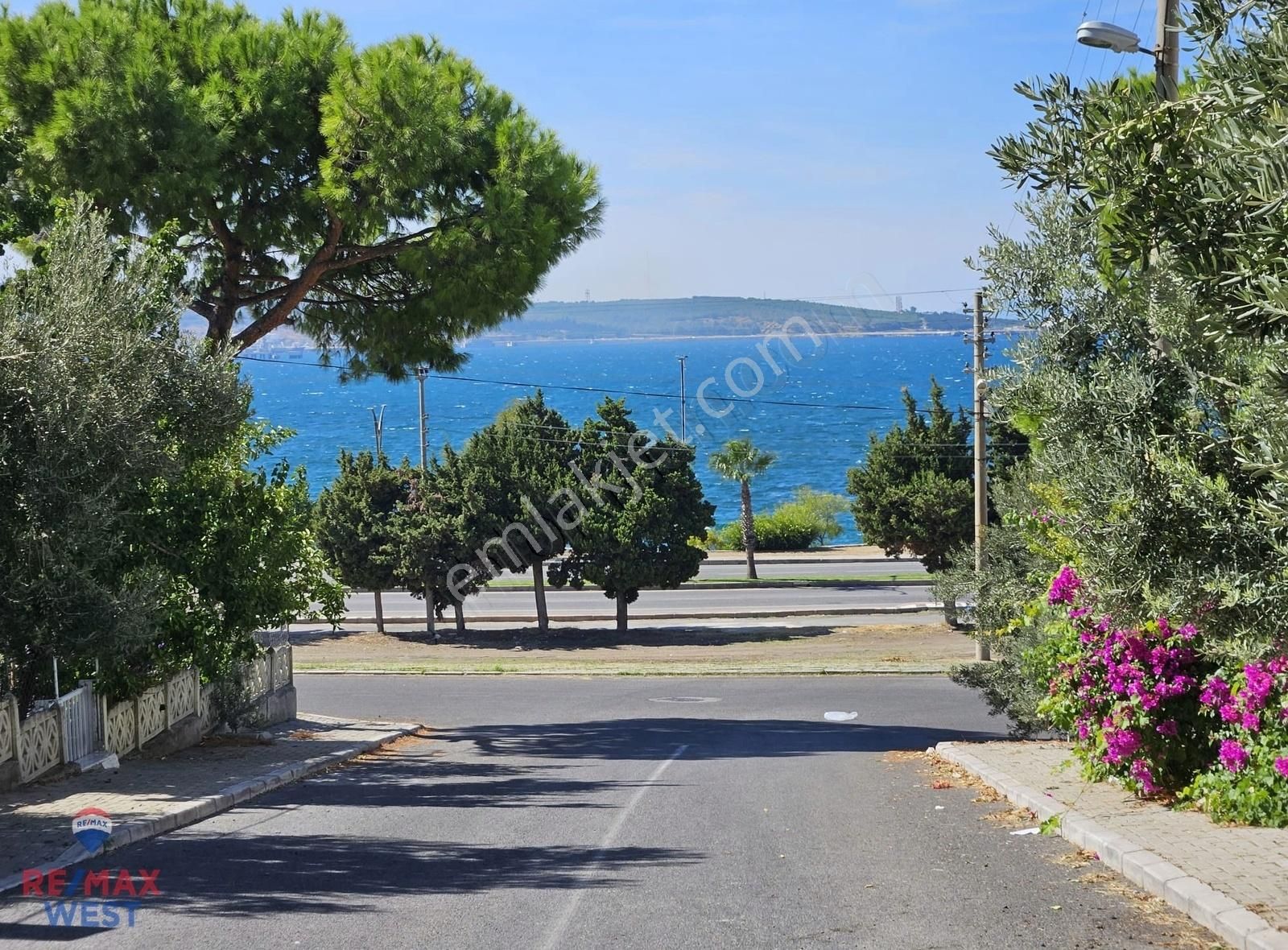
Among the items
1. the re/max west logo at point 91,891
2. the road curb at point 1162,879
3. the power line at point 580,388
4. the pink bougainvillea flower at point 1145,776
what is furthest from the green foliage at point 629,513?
the re/max west logo at point 91,891

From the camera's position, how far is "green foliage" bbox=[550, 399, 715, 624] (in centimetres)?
3622

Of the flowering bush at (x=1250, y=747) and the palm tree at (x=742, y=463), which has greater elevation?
the palm tree at (x=742, y=463)

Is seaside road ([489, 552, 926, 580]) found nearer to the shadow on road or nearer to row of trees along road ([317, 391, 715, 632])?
row of trees along road ([317, 391, 715, 632])

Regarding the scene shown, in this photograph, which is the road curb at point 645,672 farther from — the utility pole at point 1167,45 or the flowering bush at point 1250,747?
the utility pole at point 1167,45

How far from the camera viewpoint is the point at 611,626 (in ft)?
129

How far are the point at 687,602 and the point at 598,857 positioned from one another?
115 ft

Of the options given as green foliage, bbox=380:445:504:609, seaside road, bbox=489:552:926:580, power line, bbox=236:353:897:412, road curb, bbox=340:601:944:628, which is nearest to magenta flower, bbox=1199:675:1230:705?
power line, bbox=236:353:897:412

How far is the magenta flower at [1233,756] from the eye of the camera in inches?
344

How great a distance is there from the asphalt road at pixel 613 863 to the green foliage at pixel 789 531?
150ft

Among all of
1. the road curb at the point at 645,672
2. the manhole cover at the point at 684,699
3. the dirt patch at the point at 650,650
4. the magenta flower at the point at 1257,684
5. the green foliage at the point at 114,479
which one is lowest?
the dirt patch at the point at 650,650

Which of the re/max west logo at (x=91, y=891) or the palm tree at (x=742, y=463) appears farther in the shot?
the palm tree at (x=742, y=463)

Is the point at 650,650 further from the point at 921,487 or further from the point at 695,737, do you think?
the point at 695,737

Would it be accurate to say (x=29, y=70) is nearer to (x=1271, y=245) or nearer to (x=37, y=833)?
(x=37, y=833)

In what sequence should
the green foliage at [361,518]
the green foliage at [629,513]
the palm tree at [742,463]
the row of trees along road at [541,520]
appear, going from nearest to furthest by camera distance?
the green foliage at [629,513] → the row of trees along road at [541,520] → the green foliage at [361,518] → the palm tree at [742,463]
